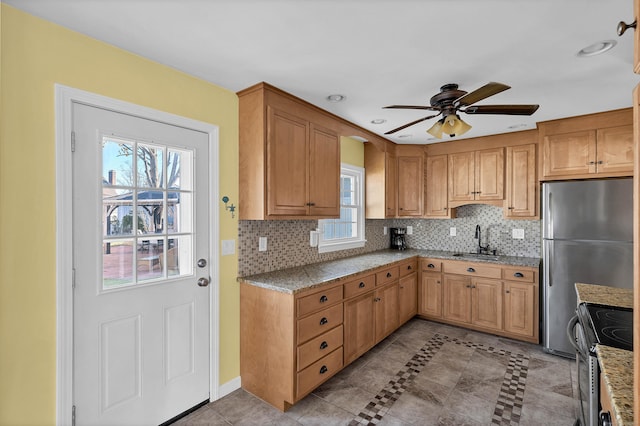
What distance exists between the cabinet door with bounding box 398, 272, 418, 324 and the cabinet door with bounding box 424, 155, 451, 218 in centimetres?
91

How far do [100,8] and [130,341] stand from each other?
1.83 meters

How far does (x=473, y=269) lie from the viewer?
3.78 m

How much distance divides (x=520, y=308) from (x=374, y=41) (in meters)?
3.27

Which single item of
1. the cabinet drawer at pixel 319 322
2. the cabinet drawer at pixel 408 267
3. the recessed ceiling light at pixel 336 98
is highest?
the recessed ceiling light at pixel 336 98

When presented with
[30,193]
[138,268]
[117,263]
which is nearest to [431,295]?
[138,268]

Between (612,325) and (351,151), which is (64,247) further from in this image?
(351,151)

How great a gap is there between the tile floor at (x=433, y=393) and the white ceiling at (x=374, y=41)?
7.87 feet

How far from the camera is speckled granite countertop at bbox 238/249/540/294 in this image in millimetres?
2385

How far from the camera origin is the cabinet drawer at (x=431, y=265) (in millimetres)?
4039

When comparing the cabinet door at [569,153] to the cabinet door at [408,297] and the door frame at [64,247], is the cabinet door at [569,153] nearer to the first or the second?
the cabinet door at [408,297]

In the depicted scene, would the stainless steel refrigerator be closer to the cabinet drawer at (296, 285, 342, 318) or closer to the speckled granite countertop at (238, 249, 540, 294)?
the speckled granite countertop at (238, 249, 540, 294)

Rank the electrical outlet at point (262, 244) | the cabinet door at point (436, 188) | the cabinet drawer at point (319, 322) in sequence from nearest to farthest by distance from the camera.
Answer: the cabinet drawer at point (319, 322), the electrical outlet at point (262, 244), the cabinet door at point (436, 188)

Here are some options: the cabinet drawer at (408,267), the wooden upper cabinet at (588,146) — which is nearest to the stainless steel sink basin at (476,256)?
the cabinet drawer at (408,267)

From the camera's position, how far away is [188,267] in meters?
2.27
